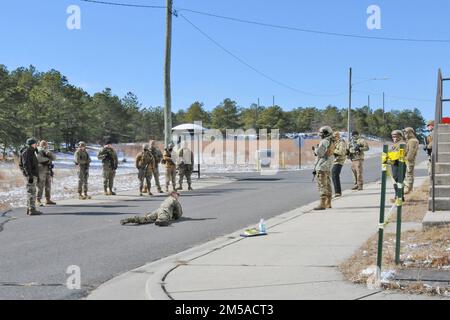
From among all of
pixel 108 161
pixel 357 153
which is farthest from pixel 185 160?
pixel 357 153

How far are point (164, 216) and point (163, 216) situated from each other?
0.07ft

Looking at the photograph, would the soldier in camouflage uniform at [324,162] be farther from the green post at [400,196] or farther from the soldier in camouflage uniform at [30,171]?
the soldier in camouflage uniform at [30,171]

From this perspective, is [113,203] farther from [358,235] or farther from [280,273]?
[280,273]

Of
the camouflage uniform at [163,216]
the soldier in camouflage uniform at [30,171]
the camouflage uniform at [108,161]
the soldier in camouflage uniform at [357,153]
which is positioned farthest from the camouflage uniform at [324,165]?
the camouflage uniform at [108,161]

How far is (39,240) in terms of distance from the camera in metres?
9.92

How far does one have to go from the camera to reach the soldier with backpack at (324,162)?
12.9 m

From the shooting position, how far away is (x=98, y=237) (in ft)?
33.3

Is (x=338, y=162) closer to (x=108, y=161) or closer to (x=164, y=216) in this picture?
(x=164, y=216)

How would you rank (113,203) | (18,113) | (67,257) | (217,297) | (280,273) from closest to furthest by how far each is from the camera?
1. (217,297)
2. (280,273)
3. (67,257)
4. (113,203)
5. (18,113)

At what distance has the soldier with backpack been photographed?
1288 centimetres

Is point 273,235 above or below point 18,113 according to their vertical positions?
below

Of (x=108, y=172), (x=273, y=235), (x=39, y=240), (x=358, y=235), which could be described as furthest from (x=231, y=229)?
(x=108, y=172)

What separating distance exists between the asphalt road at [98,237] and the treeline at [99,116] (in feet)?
85.1
